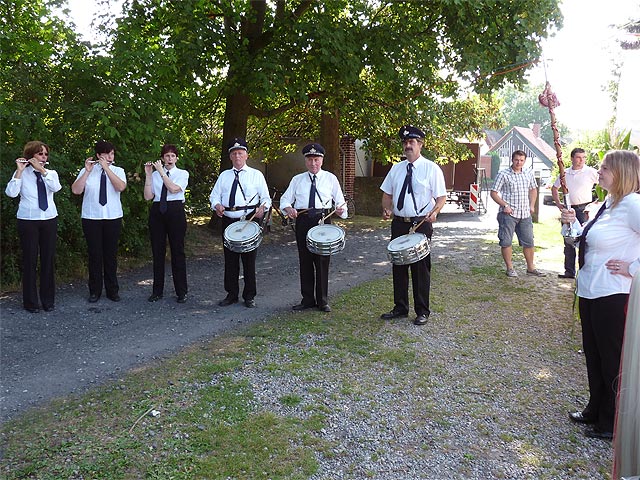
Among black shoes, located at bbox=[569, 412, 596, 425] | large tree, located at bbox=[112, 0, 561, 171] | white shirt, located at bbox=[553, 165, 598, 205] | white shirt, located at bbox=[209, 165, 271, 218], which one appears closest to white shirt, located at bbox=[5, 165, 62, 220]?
white shirt, located at bbox=[209, 165, 271, 218]

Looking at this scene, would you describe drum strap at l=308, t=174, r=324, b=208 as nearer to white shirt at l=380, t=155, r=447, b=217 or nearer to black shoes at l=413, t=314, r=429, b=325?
white shirt at l=380, t=155, r=447, b=217

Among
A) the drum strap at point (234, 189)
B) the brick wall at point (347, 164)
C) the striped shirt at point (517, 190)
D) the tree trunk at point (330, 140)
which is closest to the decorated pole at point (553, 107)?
the drum strap at point (234, 189)

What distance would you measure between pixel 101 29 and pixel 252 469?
26.7ft

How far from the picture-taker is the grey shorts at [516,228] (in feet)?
31.2

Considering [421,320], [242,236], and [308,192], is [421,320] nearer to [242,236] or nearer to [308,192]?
[308,192]

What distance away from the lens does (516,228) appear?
9.66 m

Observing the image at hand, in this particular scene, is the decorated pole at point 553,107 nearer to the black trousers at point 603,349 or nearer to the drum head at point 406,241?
the black trousers at point 603,349

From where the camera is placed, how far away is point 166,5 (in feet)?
34.8

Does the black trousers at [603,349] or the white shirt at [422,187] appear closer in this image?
the black trousers at [603,349]

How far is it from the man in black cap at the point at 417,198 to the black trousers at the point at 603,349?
2.59m

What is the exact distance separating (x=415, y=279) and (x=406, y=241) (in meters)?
0.54

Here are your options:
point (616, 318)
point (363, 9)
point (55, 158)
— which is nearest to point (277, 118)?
point (363, 9)

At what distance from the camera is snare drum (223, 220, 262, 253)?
22.8ft

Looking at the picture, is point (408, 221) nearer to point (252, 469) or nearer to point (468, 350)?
point (468, 350)
